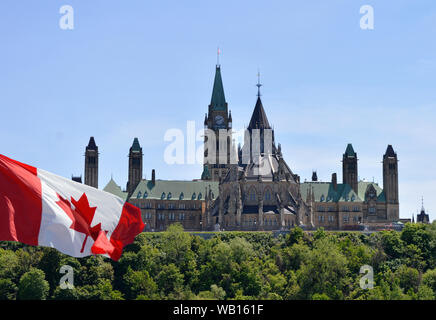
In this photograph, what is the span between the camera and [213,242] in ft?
480

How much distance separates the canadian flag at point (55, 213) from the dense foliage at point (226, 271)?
62.2 meters

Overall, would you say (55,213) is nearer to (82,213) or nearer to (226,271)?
(82,213)

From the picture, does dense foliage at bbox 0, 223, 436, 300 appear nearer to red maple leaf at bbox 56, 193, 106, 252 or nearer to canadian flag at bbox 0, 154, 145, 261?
canadian flag at bbox 0, 154, 145, 261

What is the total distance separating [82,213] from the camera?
45312 mm

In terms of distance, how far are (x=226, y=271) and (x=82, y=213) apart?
273 feet

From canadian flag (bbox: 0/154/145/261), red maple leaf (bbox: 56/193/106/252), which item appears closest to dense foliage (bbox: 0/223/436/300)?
canadian flag (bbox: 0/154/145/261)

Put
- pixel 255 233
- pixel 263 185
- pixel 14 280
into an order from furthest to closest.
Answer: pixel 263 185, pixel 255 233, pixel 14 280

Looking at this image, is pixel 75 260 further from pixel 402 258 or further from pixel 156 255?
pixel 402 258

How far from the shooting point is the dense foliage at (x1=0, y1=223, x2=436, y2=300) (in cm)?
11681

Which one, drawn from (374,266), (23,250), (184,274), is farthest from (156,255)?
(374,266)

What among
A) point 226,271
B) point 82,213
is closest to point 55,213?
point 82,213

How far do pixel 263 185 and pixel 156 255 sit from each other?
55.3 meters

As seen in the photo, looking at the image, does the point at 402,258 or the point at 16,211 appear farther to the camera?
the point at 402,258

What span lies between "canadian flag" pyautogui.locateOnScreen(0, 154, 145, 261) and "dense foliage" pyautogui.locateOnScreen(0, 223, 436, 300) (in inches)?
2448
